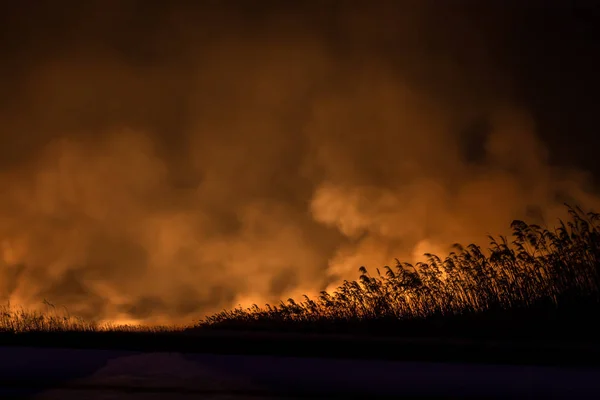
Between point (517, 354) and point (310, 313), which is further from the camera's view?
point (310, 313)

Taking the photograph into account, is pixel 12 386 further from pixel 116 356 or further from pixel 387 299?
pixel 387 299

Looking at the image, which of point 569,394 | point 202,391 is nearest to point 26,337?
point 202,391

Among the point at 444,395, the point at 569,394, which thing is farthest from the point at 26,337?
the point at 569,394

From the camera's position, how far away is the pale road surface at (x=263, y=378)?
4.04m

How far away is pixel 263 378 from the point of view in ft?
15.1

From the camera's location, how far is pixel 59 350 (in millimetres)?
6297

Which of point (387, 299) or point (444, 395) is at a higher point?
point (387, 299)

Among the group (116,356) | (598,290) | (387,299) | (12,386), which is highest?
(387,299)

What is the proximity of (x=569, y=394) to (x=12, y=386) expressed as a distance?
407 centimetres

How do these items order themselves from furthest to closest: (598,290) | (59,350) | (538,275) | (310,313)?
(310,313)
(538,275)
(598,290)
(59,350)

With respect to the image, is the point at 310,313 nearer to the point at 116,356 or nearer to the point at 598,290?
the point at 598,290

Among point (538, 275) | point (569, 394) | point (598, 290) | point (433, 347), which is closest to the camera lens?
point (569, 394)

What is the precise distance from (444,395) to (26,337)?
5.31m

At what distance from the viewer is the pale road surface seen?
4043mm
